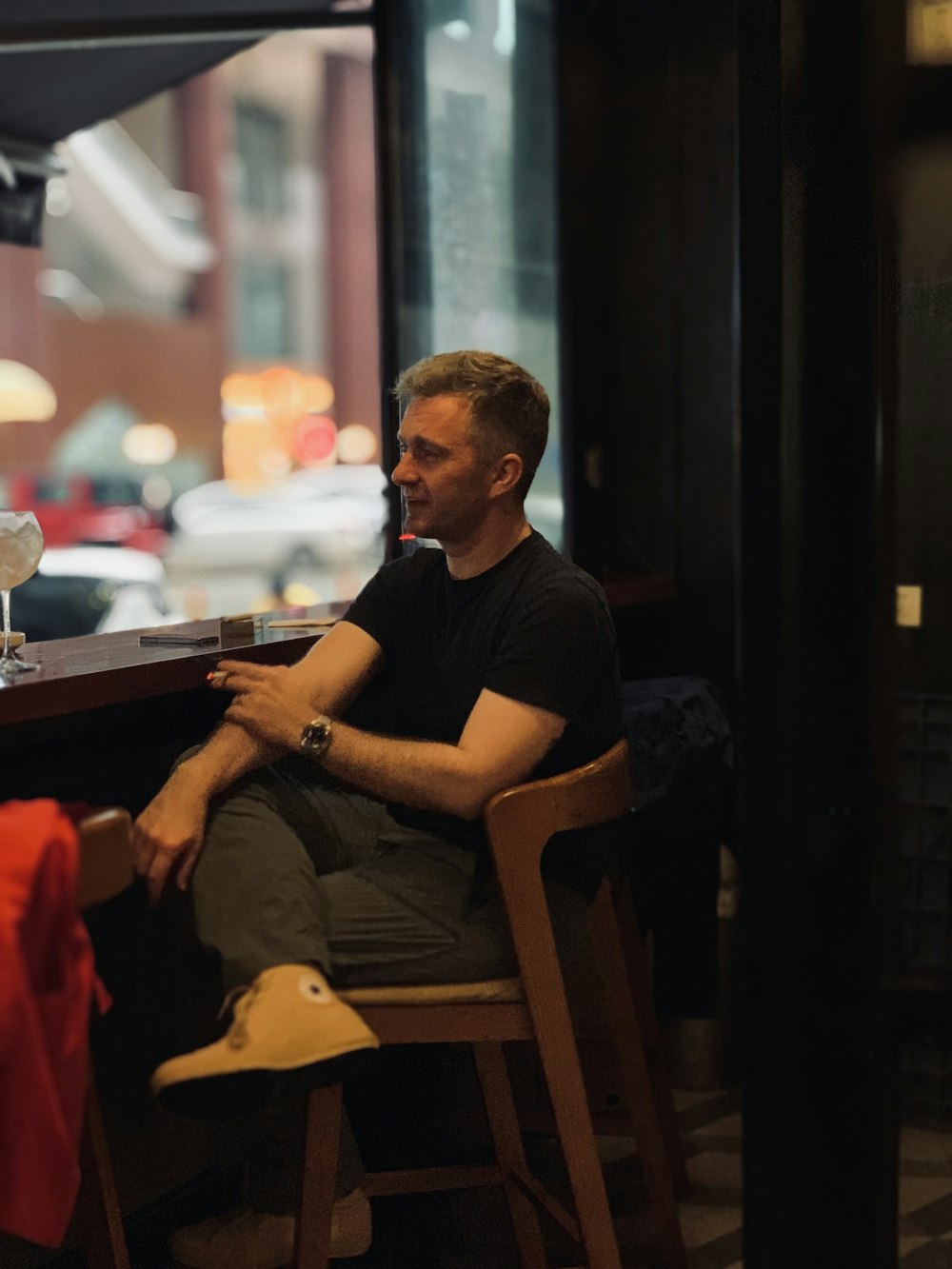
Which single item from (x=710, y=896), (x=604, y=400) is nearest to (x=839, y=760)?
(x=710, y=896)

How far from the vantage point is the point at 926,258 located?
0.96 m

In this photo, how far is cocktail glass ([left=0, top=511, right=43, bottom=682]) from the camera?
1854 mm

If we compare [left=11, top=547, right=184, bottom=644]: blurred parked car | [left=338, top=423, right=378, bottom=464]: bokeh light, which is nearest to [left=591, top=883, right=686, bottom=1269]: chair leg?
[left=11, top=547, right=184, bottom=644]: blurred parked car

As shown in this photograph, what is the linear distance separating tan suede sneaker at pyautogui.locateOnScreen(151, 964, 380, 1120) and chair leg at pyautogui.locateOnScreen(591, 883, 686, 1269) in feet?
1.94

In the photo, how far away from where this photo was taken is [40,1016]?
1.14m

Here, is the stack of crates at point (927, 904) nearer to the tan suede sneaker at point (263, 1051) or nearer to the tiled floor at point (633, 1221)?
the tiled floor at point (633, 1221)

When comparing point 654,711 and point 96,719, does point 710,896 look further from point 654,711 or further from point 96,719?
point 96,719

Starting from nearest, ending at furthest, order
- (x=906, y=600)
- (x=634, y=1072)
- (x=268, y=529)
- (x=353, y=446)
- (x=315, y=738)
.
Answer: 1. (x=906, y=600)
2. (x=315, y=738)
3. (x=634, y=1072)
4. (x=268, y=529)
5. (x=353, y=446)

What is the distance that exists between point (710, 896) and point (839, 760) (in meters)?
1.97

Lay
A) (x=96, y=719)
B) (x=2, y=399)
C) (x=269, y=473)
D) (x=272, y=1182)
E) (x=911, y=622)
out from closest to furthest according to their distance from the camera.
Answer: (x=272, y=1182)
(x=96, y=719)
(x=911, y=622)
(x=2, y=399)
(x=269, y=473)

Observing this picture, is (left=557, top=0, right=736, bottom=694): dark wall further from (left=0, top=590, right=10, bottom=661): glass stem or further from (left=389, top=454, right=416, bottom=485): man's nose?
(left=0, top=590, right=10, bottom=661): glass stem

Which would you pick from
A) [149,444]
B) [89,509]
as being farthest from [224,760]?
[149,444]

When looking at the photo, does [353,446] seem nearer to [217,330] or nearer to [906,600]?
[217,330]

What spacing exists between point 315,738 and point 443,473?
41 cm
